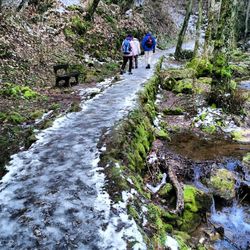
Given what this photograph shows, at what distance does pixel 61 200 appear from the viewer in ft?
18.0

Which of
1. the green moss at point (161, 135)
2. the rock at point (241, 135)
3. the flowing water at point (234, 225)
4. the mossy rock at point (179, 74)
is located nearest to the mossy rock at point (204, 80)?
the mossy rock at point (179, 74)

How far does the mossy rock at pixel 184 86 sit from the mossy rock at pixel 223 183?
7761mm

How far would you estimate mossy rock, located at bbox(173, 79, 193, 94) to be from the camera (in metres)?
16.0

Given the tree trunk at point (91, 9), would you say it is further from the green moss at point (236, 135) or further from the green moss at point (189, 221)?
the green moss at point (189, 221)

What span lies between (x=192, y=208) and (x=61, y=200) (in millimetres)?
2612

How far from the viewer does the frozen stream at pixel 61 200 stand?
4.62 m

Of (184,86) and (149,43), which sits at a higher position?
(149,43)

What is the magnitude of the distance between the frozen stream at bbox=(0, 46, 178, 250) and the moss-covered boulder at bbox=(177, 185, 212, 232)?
5.47ft

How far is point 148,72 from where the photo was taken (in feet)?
56.0

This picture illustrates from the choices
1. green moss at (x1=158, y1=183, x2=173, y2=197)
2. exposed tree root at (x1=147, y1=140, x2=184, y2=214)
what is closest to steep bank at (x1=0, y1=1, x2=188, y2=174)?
exposed tree root at (x1=147, y1=140, x2=184, y2=214)

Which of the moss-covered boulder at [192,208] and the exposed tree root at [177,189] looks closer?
the moss-covered boulder at [192,208]

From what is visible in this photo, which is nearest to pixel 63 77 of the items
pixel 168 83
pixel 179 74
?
pixel 168 83

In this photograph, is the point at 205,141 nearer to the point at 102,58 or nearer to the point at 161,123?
the point at 161,123

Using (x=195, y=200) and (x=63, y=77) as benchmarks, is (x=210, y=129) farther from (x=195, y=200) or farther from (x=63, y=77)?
(x=63, y=77)
